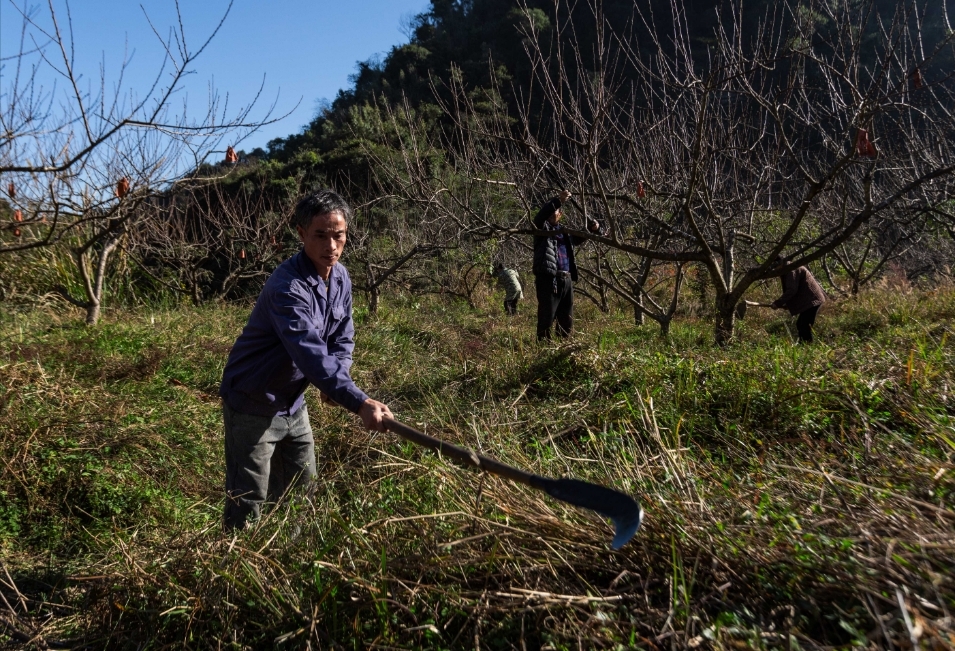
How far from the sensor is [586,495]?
1694 mm

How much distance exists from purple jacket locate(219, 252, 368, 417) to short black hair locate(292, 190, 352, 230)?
0.13m

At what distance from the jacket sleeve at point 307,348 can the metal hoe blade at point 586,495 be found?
1.76 ft

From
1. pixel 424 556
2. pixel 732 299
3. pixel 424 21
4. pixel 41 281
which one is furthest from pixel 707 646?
pixel 424 21

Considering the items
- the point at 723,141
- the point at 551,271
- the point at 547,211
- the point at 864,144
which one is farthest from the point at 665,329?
the point at 864,144

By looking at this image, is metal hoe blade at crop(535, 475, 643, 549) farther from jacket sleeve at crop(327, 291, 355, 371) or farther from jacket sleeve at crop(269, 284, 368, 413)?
jacket sleeve at crop(327, 291, 355, 371)

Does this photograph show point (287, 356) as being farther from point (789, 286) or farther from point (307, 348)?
point (789, 286)

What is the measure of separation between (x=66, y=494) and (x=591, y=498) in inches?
124

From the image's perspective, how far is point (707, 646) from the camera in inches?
59.9

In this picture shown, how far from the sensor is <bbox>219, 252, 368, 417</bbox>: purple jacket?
7.89 ft

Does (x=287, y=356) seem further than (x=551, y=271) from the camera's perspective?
No

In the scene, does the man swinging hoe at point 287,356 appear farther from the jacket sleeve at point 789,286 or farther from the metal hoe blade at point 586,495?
the jacket sleeve at point 789,286

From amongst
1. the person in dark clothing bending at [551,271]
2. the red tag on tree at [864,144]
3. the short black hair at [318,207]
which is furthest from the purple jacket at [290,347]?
the person in dark clothing bending at [551,271]

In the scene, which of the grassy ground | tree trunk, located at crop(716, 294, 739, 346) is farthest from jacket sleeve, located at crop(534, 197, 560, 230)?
the grassy ground

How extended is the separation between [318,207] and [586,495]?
1.47 m
